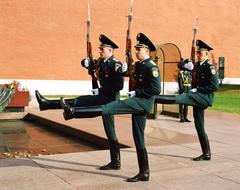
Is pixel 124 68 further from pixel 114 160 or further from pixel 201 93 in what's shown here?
pixel 201 93

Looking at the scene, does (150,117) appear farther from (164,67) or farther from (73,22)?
(73,22)

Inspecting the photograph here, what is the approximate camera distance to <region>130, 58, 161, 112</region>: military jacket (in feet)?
17.7

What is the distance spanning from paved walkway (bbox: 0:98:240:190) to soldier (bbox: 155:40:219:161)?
0.51 metres

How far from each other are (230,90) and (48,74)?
37.8 ft

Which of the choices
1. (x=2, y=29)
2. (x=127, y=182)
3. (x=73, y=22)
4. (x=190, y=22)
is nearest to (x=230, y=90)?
(x=190, y=22)

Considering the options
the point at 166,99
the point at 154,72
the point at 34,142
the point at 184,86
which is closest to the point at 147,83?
the point at 154,72

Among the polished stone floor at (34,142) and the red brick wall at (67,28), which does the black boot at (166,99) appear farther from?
the red brick wall at (67,28)

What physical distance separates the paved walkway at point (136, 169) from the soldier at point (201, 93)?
1.67 feet

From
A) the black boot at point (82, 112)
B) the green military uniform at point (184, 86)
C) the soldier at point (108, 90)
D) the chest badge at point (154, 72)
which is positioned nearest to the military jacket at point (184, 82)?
the green military uniform at point (184, 86)

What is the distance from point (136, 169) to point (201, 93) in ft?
5.10

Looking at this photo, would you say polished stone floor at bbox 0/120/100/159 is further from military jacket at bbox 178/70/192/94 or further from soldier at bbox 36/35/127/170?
military jacket at bbox 178/70/192/94

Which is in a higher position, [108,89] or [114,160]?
[108,89]

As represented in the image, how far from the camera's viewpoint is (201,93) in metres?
6.61

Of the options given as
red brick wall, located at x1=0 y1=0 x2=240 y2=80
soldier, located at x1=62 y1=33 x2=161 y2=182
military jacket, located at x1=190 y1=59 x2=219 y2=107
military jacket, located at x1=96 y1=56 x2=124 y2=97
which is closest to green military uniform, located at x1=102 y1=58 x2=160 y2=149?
soldier, located at x1=62 y1=33 x2=161 y2=182
